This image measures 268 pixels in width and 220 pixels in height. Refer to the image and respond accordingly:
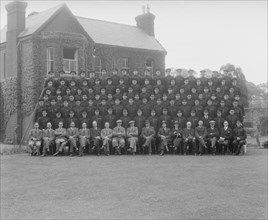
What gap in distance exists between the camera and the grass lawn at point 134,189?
7766 millimetres

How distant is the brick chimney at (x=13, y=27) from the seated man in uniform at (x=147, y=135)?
12982 millimetres

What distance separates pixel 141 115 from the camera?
16703 millimetres

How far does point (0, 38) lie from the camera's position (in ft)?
96.7

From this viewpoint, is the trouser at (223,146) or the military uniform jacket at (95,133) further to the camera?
the military uniform jacket at (95,133)

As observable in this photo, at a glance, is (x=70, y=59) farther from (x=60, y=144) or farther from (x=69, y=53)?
(x=60, y=144)

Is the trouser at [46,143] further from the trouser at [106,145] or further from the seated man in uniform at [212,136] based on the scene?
the seated man in uniform at [212,136]

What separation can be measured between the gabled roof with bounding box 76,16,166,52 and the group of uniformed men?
12.3m

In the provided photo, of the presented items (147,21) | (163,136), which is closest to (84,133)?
(163,136)

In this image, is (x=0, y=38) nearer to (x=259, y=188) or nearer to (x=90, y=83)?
(x=90, y=83)

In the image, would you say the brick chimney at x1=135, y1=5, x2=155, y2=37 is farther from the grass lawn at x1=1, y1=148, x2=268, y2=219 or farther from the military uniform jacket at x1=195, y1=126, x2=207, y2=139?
the grass lawn at x1=1, y1=148, x2=268, y2=219

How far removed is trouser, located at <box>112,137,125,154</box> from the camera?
15.8 meters

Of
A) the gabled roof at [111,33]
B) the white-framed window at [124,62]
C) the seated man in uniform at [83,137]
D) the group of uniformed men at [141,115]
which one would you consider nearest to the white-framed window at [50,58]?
the gabled roof at [111,33]

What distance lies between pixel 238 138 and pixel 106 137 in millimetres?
4964

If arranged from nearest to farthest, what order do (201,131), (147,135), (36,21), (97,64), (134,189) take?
(134,189)
(201,131)
(147,135)
(36,21)
(97,64)
